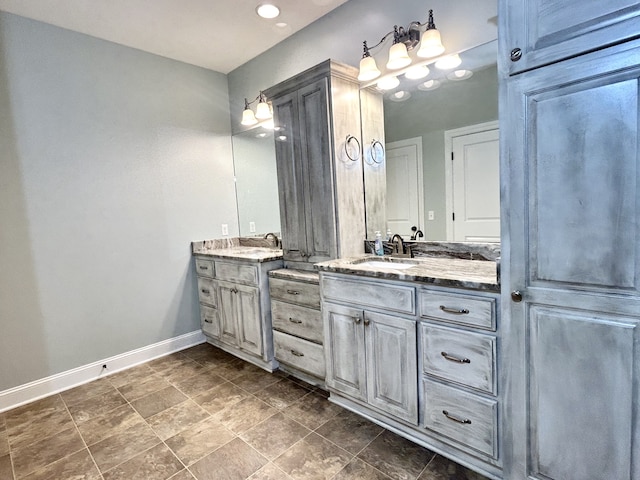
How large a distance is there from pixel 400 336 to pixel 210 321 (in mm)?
2130

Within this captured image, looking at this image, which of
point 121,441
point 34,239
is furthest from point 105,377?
point 34,239

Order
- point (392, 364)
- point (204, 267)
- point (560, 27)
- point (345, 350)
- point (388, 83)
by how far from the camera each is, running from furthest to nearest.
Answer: point (204, 267) < point (388, 83) < point (345, 350) < point (392, 364) < point (560, 27)

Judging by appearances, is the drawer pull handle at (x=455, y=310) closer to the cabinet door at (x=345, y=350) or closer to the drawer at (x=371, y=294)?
the drawer at (x=371, y=294)

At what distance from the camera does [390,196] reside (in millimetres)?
2420

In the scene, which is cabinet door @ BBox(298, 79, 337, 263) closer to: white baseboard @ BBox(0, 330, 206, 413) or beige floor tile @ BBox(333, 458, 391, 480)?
beige floor tile @ BBox(333, 458, 391, 480)

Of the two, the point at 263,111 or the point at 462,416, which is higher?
the point at 263,111

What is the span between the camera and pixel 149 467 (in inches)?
67.9

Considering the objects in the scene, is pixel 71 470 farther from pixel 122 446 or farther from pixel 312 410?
pixel 312 410

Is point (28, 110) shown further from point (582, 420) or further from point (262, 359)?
point (582, 420)

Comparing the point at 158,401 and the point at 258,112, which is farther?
the point at 258,112

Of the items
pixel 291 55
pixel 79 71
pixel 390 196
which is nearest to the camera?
pixel 390 196

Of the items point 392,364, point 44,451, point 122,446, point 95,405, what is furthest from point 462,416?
point 95,405

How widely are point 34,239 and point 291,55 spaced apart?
2482 mm

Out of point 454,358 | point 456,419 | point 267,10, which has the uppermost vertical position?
point 267,10
